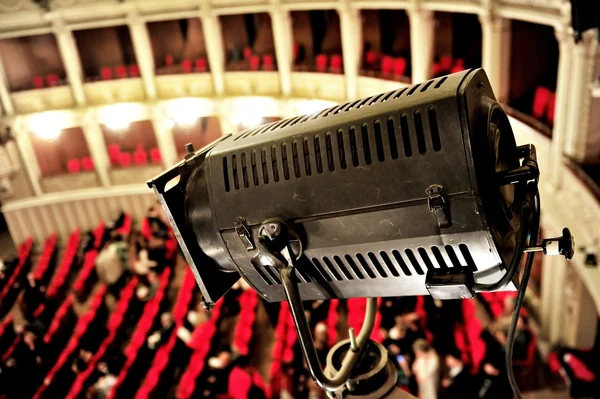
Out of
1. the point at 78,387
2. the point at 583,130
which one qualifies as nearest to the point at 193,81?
the point at 78,387

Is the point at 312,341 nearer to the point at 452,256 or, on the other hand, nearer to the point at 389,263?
the point at 389,263

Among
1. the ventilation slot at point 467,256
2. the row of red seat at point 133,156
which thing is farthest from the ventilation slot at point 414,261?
the row of red seat at point 133,156

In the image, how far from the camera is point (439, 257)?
1.29 m

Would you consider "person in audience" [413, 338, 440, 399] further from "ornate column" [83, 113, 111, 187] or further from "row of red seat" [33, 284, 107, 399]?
"ornate column" [83, 113, 111, 187]

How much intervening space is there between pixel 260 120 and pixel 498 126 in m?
11.2

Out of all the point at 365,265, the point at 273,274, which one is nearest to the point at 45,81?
the point at 273,274

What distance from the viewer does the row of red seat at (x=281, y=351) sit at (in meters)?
6.27

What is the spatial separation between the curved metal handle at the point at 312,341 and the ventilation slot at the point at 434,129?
47 centimetres

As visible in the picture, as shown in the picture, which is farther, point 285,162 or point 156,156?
point 156,156

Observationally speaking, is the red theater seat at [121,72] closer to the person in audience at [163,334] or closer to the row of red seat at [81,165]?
the row of red seat at [81,165]

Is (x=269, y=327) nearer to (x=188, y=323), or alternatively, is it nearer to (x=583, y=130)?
(x=188, y=323)

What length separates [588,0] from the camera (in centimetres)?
271

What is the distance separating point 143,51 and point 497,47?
8.23 meters

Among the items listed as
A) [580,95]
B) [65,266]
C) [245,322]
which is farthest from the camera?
[65,266]
